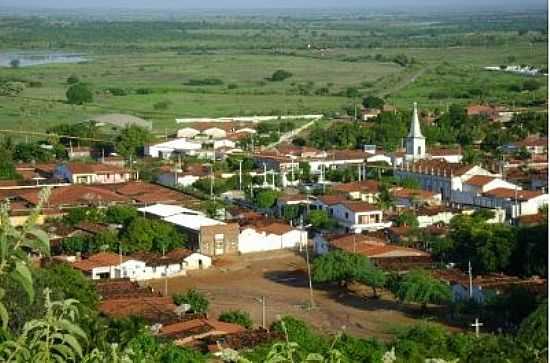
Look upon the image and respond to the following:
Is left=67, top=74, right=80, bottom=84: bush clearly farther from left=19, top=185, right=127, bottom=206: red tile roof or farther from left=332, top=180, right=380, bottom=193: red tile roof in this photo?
left=332, top=180, right=380, bottom=193: red tile roof

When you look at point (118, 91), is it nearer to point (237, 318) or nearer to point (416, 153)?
point (416, 153)

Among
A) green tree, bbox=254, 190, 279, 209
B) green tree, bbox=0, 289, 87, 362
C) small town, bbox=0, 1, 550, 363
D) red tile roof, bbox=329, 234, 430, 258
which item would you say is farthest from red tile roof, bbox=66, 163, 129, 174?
green tree, bbox=0, 289, 87, 362

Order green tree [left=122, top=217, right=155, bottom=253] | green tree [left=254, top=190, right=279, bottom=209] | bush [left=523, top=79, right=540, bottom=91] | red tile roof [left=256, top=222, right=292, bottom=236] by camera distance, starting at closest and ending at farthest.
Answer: green tree [left=122, top=217, right=155, bottom=253] → red tile roof [left=256, top=222, right=292, bottom=236] → green tree [left=254, top=190, right=279, bottom=209] → bush [left=523, top=79, right=540, bottom=91]

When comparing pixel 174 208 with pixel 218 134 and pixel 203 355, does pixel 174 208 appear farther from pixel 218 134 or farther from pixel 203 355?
pixel 218 134

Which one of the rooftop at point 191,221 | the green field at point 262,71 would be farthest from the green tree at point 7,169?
the green field at point 262,71

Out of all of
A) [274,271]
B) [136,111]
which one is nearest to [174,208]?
[274,271]

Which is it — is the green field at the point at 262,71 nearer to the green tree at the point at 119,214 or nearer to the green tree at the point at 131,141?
the green tree at the point at 131,141
